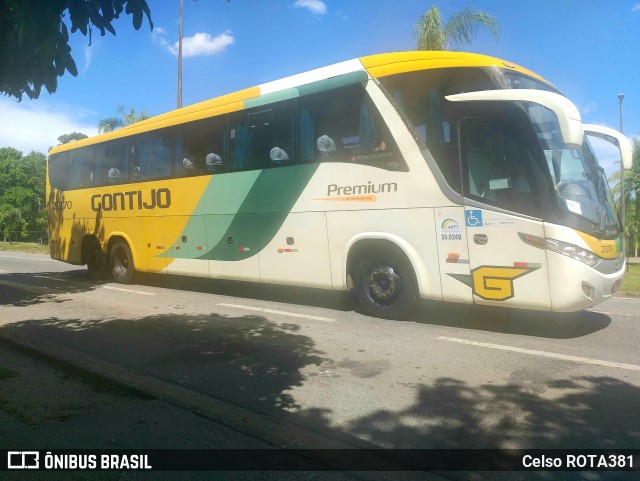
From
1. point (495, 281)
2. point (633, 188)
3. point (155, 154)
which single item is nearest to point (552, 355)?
point (495, 281)

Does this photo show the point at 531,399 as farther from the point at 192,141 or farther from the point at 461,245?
the point at 192,141

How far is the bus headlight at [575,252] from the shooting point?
5.79 metres

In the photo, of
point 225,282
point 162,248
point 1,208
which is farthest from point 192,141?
point 1,208

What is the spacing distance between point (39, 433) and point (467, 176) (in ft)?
17.8

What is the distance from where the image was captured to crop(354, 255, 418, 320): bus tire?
23.8 ft

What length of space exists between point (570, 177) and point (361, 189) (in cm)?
283

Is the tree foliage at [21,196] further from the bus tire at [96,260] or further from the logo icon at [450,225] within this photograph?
the logo icon at [450,225]

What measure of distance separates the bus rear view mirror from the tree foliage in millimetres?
56689

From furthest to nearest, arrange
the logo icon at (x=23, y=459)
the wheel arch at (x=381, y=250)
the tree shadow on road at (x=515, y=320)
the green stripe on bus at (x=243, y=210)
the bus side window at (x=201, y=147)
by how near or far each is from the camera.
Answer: the bus side window at (x=201, y=147), the green stripe on bus at (x=243, y=210), the wheel arch at (x=381, y=250), the tree shadow on road at (x=515, y=320), the logo icon at (x=23, y=459)

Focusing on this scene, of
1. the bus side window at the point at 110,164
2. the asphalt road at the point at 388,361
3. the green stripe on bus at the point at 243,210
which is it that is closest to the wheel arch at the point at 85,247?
the bus side window at the point at 110,164

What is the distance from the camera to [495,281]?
6301 millimetres

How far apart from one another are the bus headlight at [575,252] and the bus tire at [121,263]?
949 cm

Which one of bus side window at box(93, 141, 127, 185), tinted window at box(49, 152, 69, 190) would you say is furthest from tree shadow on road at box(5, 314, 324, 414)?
tinted window at box(49, 152, 69, 190)

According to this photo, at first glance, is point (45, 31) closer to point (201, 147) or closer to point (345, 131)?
point (345, 131)
